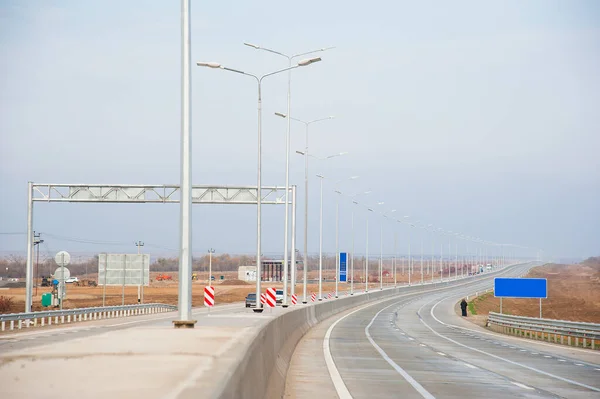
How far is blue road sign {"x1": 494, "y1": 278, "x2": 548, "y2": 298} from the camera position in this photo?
6324cm

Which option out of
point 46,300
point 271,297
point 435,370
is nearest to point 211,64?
point 271,297

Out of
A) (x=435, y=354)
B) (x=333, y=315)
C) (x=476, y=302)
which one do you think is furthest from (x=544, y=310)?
(x=435, y=354)

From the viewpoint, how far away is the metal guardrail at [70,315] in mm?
43906

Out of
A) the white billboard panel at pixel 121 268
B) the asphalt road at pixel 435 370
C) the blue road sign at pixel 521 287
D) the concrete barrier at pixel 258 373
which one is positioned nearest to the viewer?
the concrete barrier at pixel 258 373

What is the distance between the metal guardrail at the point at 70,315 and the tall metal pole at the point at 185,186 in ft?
83.3

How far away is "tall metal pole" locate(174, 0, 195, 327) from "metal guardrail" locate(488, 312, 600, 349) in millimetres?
24537

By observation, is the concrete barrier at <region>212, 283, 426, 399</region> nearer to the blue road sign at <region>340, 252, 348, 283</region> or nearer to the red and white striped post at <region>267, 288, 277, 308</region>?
the red and white striped post at <region>267, 288, 277, 308</region>

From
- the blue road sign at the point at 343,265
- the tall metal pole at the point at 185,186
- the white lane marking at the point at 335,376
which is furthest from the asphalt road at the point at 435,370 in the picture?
the blue road sign at the point at 343,265

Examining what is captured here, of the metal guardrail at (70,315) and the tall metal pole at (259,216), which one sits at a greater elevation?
the tall metal pole at (259,216)

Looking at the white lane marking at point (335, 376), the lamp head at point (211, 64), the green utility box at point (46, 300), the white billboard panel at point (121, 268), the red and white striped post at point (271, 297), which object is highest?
the lamp head at point (211, 64)

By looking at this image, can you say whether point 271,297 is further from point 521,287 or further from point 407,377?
point 521,287

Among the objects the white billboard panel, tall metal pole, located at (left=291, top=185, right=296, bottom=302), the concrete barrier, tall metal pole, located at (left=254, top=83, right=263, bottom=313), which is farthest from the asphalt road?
the white billboard panel

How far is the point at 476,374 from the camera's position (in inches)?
889

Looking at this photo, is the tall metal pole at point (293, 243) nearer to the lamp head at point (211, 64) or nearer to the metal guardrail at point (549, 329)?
the metal guardrail at point (549, 329)
